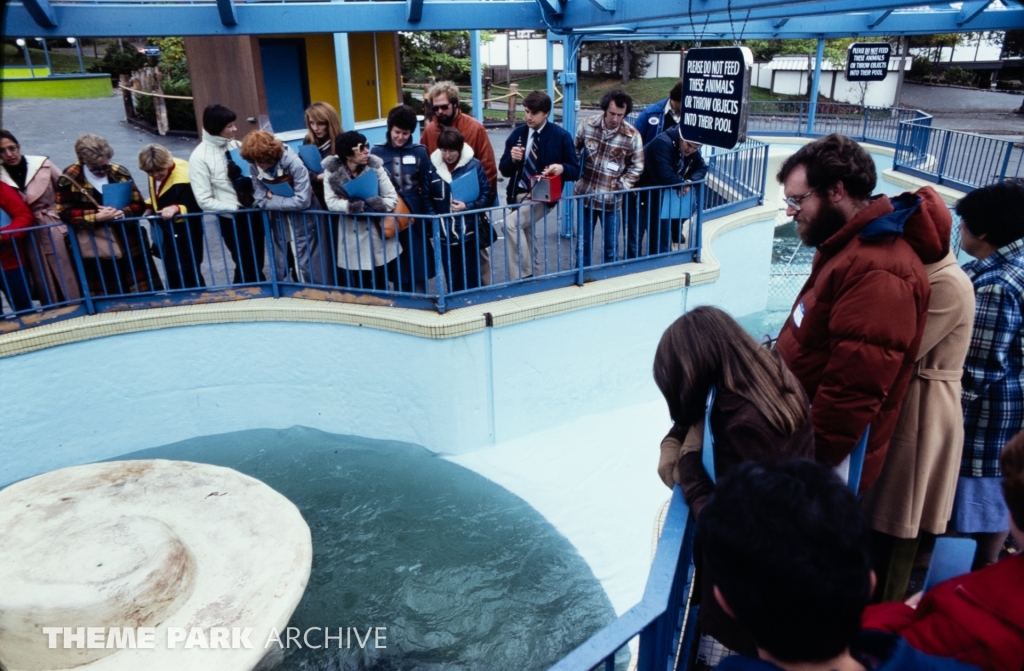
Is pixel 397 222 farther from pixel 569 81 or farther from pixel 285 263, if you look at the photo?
pixel 569 81

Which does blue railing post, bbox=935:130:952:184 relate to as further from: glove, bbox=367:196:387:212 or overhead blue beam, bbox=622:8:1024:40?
glove, bbox=367:196:387:212

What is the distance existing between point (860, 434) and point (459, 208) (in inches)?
157

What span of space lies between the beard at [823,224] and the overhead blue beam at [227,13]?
5.53 m

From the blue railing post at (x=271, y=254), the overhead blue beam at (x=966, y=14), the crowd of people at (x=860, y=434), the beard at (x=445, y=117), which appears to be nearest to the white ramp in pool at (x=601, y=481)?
the blue railing post at (x=271, y=254)

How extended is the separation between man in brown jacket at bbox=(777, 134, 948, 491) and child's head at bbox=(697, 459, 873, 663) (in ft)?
3.31

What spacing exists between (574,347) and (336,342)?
1.95 m

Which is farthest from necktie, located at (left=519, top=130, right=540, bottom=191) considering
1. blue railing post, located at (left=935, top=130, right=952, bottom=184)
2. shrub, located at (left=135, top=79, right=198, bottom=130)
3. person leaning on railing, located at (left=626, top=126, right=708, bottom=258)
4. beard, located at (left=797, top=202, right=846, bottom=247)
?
shrub, located at (left=135, top=79, right=198, bottom=130)

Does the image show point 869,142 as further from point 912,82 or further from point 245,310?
point 912,82

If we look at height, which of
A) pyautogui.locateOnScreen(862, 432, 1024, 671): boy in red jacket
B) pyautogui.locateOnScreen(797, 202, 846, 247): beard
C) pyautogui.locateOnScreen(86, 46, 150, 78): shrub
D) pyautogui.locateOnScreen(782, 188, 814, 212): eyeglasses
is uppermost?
pyautogui.locateOnScreen(86, 46, 150, 78): shrub

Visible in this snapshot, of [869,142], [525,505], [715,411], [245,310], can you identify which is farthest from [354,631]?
Result: [869,142]

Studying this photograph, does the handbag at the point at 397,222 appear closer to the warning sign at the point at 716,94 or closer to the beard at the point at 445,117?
the beard at the point at 445,117

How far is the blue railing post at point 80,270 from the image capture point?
5.20 metres

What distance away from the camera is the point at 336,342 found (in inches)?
227

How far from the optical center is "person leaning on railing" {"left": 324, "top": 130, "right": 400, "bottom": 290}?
5.25 meters
